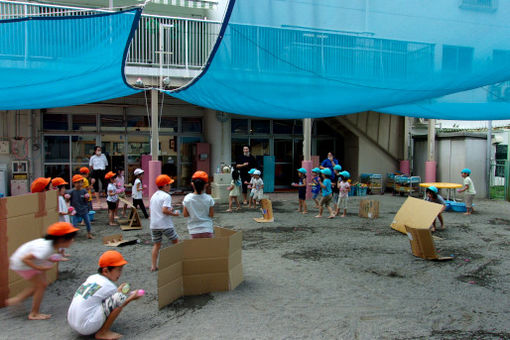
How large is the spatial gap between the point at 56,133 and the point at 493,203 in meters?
15.9

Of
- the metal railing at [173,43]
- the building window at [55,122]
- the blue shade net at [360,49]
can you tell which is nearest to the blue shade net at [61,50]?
the blue shade net at [360,49]

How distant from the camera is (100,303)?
3736 mm

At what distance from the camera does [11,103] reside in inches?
280

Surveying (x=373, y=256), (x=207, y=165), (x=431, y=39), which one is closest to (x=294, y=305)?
(x=373, y=256)

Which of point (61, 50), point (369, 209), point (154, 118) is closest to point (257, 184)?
point (369, 209)

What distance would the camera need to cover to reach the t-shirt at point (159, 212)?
547 centimetres

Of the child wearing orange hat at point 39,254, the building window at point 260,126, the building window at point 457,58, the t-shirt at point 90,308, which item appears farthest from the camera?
→ the building window at point 260,126

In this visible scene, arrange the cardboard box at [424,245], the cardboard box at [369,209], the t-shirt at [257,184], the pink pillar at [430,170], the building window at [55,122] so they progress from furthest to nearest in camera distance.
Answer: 1. the pink pillar at [430,170]
2. the building window at [55,122]
3. the t-shirt at [257,184]
4. the cardboard box at [369,209]
5. the cardboard box at [424,245]

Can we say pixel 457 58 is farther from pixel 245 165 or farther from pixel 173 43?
pixel 173 43

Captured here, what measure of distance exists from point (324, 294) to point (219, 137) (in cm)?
1131

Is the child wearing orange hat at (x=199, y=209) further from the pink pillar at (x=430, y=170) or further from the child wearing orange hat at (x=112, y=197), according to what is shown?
the pink pillar at (x=430, y=170)

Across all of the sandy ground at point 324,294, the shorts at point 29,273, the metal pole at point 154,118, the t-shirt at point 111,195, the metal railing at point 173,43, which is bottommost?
the sandy ground at point 324,294

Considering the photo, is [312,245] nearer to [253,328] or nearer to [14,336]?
[253,328]

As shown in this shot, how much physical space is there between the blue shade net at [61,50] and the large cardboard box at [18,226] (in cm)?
182
